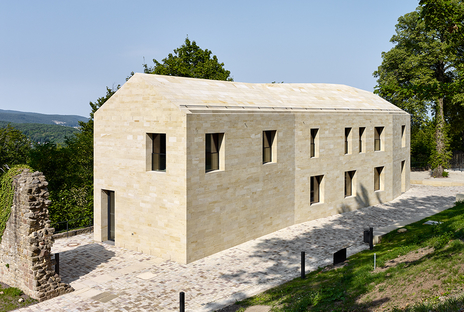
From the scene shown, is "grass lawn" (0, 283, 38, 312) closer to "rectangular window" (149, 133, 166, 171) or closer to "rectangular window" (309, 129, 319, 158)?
"rectangular window" (149, 133, 166, 171)

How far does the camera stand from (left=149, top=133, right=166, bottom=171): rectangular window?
59.7 feet

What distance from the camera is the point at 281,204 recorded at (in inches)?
855

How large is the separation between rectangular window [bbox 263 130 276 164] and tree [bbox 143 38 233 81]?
23816 mm

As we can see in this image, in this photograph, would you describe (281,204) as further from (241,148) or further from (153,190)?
(153,190)

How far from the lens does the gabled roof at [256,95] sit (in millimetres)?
18016

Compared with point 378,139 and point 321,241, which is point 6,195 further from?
point 378,139

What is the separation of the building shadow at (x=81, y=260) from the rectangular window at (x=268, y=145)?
905 centimetres

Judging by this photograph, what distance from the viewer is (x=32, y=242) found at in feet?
44.0

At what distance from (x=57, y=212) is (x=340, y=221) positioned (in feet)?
57.1

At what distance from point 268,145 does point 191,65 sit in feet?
93.2

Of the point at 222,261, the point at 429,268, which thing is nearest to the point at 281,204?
the point at 222,261

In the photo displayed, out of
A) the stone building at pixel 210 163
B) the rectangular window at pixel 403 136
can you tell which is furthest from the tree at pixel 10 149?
the rectangular window at pixel 403 136

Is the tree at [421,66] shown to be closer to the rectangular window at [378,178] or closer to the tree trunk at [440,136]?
the tree trunk at [440,136]

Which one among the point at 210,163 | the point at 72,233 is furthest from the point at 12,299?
the point at 210,163
